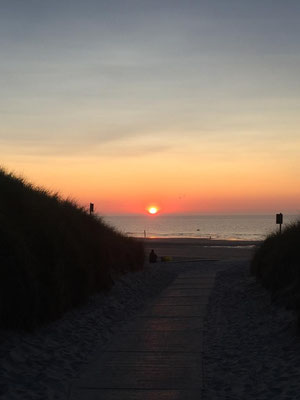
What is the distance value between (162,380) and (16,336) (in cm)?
266

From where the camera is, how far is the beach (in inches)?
262

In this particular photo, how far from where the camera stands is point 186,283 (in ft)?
54.6

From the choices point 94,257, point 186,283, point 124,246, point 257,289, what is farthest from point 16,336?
point 124,246

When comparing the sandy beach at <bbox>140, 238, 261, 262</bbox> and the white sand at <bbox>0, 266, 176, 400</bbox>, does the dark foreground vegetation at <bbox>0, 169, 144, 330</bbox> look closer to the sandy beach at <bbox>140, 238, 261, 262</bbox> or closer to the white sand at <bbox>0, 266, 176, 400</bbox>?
the white sand at <bbox>0, 266, 176, 400</bbox>

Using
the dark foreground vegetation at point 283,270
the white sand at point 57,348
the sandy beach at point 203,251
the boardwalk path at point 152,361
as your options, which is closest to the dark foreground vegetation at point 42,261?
the white sand at point 57,348

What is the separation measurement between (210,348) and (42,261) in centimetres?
352

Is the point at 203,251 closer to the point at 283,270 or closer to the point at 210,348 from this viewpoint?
the point at 283,270

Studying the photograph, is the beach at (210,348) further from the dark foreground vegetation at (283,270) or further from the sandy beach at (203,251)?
the sandy beach at (203,251)

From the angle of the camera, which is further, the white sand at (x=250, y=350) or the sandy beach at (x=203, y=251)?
the sandy beach at (x=203, y=251)

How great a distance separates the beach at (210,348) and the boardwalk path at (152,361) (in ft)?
0.57

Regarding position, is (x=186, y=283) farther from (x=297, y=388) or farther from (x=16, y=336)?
(x=297, y=388)

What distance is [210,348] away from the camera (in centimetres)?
869

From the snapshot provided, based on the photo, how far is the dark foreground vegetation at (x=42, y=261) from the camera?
342 inches

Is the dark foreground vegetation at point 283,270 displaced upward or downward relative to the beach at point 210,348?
upward
